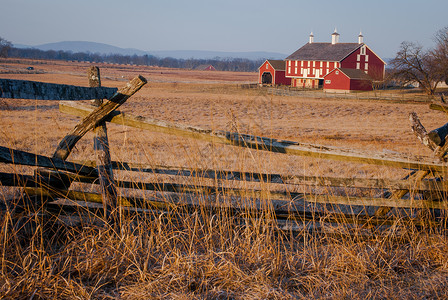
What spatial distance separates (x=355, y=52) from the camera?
59188mm

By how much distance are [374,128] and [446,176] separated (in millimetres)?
14102

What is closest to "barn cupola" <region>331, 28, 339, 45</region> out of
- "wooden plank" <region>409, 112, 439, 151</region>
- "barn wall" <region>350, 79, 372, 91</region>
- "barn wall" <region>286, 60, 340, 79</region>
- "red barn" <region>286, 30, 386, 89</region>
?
"red barn" <region>286, 30, 386, 89</region>

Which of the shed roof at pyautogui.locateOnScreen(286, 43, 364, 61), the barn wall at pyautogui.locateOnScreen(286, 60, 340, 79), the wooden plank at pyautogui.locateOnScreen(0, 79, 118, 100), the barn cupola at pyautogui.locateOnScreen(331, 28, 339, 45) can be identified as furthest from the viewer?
the barn cupola at pyautogui.locateOnScreen(331, 28, 339, 45)

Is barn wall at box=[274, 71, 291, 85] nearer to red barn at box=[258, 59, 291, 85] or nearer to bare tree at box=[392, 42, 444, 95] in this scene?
red barn at box=[258, 59, 291, 85]

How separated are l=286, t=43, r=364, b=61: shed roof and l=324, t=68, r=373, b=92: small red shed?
503cm

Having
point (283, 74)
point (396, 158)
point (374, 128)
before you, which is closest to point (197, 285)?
point (396, 158)

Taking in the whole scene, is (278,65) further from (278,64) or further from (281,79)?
(281,79)

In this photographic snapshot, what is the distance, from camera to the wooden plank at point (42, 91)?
10.4ft

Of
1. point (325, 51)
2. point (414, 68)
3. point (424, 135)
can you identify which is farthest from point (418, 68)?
point (424, 135)

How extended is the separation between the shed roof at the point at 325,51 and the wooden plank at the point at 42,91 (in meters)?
58.9

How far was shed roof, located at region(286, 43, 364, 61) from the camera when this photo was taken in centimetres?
5959

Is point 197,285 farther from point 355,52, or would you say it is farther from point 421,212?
point 355,52

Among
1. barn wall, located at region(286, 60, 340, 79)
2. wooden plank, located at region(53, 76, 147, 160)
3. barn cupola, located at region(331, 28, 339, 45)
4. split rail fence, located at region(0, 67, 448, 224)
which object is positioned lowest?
split rail fence, located at region(0, 67, 448, 224)

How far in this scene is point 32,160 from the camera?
12.5 feet
